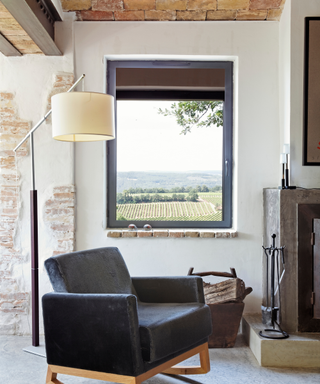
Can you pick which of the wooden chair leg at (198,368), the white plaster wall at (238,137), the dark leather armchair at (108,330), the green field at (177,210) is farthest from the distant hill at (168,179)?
the wooden chair leg at (198,368)

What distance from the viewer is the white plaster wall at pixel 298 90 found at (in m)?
2.97

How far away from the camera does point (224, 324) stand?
2.84 meters

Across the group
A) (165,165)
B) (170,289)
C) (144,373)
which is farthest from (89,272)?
(165,165)

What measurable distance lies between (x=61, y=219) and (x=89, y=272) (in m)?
0.98

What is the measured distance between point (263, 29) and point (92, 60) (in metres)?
1.50

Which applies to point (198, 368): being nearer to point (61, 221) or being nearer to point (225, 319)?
point (225, 319)

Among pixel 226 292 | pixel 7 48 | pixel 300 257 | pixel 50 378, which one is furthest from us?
pixel 7 48

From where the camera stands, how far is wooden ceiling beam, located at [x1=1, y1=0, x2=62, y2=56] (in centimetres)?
233

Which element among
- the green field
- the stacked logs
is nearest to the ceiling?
the green field

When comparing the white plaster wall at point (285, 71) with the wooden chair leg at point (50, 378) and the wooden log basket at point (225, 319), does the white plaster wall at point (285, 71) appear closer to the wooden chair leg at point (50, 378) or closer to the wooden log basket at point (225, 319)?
the wooden log basket at point (225, 319)

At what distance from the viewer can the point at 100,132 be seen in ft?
7.68

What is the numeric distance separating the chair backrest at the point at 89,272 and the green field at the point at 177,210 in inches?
32.4

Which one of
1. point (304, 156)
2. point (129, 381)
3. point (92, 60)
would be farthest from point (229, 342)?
point (92, 60)

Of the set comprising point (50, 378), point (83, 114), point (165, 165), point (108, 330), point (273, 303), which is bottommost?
point (50, 378)
